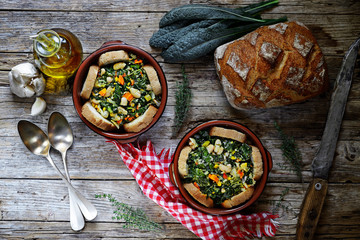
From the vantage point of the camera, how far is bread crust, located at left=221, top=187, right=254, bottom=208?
6.16 ft

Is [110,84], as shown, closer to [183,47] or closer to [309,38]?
[183,47]

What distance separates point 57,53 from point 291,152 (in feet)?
5.41

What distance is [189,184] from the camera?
1891mm

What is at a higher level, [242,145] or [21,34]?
[21,34]

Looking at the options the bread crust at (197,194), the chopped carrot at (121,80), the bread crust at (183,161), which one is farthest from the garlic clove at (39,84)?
the bread crust at (197,194)

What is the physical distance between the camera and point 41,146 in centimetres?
205

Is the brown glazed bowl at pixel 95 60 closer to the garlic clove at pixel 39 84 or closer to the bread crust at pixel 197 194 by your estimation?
the garlic clove at pixel 39 84

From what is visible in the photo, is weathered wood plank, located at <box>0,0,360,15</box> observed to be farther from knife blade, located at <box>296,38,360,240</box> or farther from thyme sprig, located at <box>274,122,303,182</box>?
thyme sprig, located at <box>274,122,303,182</box>

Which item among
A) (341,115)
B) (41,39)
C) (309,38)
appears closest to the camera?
(41,39)

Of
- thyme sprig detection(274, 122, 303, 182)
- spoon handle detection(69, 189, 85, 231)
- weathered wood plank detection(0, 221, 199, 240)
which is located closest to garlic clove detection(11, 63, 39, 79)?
spoon handle detection(69, 189, 85, 231)

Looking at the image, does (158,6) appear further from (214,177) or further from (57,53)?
(214,177)

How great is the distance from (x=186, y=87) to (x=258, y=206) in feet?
3.19

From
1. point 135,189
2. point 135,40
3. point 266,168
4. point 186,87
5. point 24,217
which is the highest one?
point 135,40

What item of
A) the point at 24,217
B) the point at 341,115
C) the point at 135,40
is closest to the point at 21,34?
the point at 135,40
